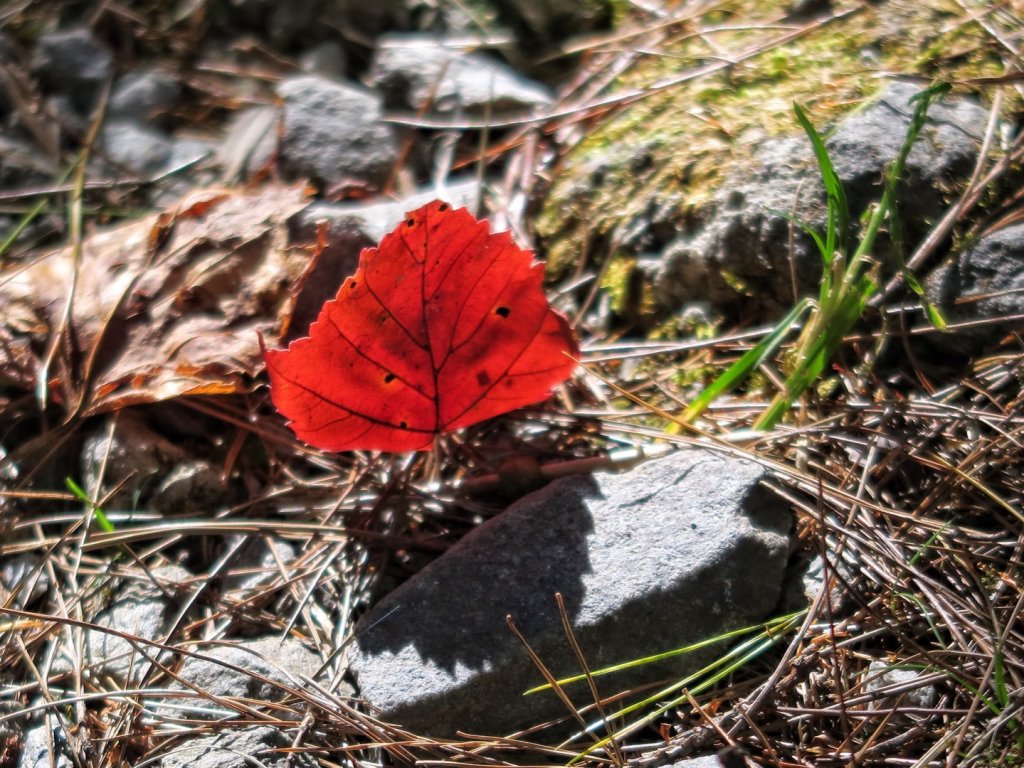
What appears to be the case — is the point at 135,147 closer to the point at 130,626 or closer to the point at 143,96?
the point at 143,96

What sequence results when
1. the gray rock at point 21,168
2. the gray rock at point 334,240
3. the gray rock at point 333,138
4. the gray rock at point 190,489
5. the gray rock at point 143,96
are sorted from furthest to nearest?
the gray rock at point 143,96 < the gray rock at point 21,168 < the gray rock at point 333,138 < the gray rock at point 334,240 < the gray rock at point 190,489

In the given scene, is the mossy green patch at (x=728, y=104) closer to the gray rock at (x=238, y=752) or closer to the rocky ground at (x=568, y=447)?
the rocky ground at (x=568, y=447)

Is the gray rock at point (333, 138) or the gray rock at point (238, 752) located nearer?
the gray rock at point (238, 752)

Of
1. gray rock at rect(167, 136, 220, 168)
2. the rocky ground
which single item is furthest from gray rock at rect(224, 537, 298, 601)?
gray rock at rect(167, 136, 220, 168)

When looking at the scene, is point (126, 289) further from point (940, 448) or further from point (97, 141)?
point (940, 448)

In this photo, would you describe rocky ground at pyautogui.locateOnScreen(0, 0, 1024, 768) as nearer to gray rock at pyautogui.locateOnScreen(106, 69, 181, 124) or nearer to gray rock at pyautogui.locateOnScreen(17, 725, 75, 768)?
gray rock at pyautogui.locateOnScreen(17, 725, 75, 768)

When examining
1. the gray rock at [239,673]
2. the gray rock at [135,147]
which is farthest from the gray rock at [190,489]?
the gray rock at [135,147]
